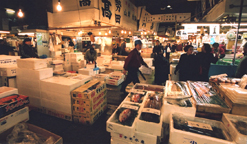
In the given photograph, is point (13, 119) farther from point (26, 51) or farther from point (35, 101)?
point (26, 51)

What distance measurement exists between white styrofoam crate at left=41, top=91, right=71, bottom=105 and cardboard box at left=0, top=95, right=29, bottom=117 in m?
0.58

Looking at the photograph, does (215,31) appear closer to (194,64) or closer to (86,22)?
(194,64)

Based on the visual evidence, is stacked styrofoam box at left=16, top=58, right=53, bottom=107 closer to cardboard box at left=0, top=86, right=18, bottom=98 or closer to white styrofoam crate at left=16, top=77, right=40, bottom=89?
Answer: white styrofoam crate at left=16, top=77, right=40, bottom=89

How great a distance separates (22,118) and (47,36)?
23.9ft

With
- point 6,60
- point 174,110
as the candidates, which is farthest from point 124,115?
point 6,60

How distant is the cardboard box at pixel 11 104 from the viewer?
296 centimetres

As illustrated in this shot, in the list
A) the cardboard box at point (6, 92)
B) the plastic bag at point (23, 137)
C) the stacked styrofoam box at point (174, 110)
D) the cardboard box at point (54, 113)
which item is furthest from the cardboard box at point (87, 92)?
the stacked styrofoam box at point (174, 110)

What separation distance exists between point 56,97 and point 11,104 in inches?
40.5

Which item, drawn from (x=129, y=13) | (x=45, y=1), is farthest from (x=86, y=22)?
(x=129, y=13)

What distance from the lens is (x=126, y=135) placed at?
195 cm

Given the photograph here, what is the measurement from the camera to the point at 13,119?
126 inches

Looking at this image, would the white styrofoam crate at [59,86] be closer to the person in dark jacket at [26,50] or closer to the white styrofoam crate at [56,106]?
the white styrofoam crate at [56,106]

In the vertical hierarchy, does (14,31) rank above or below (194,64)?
above

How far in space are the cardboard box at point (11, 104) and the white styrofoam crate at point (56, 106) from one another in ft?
2.12
